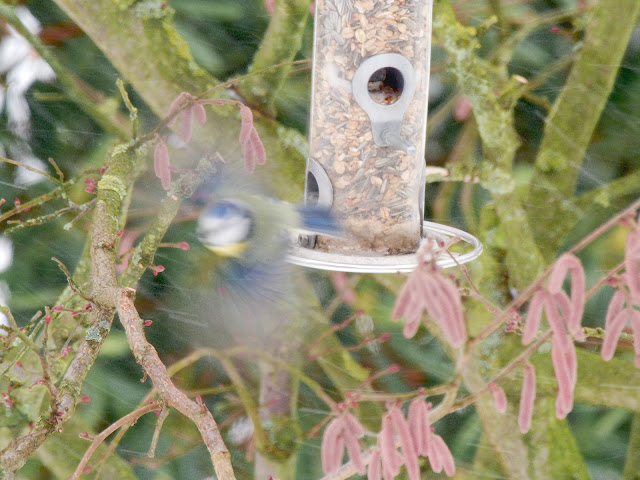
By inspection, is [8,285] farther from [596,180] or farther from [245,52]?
[596,180]

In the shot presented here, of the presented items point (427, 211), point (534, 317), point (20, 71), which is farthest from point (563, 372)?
point (20, 71)

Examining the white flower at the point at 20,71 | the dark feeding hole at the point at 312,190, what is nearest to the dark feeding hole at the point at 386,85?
the dark feeding hole at the point at 312,190

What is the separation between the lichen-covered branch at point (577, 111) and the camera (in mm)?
1219

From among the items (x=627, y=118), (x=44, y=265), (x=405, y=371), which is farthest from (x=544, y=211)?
(x=44, y=265)

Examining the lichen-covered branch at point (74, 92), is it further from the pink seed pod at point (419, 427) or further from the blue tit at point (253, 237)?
the pink seed pod at point (419, 427)

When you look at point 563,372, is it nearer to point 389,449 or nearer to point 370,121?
point 389,449

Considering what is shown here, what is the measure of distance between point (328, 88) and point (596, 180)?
795 mm

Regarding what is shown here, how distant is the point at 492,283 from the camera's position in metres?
1.33

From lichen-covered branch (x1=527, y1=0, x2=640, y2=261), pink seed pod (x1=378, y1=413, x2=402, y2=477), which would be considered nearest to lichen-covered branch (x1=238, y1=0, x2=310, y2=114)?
lichen-covered branch (x1=527, y1=0, x2=640, y2=261)

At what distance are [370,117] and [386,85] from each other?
0.18ft

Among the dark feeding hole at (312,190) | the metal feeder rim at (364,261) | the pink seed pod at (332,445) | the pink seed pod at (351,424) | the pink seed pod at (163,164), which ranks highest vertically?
the dark feeding hole at (312,190)

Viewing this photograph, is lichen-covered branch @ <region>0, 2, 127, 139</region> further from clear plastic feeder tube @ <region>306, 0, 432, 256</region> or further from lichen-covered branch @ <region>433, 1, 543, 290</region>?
lichen-covered branch @ <region>433, 1, 543, 290</region>

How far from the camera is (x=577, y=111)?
49.4 inches

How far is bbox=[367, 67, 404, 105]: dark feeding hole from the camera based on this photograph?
92 centimetres
